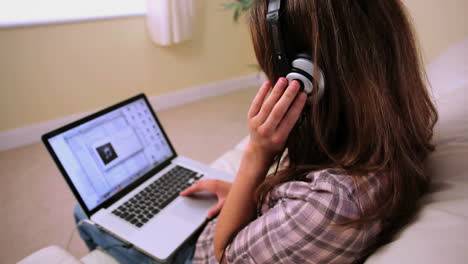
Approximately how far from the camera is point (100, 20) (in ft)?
7.45

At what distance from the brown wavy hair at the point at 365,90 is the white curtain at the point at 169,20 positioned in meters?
2.06

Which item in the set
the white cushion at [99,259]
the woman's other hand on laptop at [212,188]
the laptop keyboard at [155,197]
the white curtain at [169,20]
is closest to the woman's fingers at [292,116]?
the woman's other hand on laptop at [212,188]

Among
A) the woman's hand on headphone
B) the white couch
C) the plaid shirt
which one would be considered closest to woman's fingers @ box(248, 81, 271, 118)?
the woman's hand on headphone

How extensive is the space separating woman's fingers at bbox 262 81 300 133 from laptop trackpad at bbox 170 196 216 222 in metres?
0.39

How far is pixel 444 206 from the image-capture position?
17.9 inches

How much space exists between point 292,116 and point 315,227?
0.19 m

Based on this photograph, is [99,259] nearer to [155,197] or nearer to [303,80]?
[155,197]

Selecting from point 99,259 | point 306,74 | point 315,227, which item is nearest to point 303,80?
point 306,74

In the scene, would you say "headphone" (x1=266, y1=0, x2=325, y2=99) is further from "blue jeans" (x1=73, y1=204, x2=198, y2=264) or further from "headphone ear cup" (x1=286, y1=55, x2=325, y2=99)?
"blue jeans" (x1=73, y1=204, x2=198, y2=264)

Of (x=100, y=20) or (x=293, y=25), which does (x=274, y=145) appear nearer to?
(x=293, y=25)

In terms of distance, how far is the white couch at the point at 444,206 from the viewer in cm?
39

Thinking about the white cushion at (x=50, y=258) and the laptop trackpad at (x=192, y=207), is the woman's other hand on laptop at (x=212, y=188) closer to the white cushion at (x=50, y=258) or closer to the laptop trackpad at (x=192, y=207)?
the laptop trackpad at (x=192, y=207)

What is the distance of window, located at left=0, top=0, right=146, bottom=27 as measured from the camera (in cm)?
197

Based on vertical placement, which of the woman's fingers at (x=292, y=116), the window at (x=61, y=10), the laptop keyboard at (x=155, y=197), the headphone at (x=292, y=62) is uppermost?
the window at (x=61, y=10)
